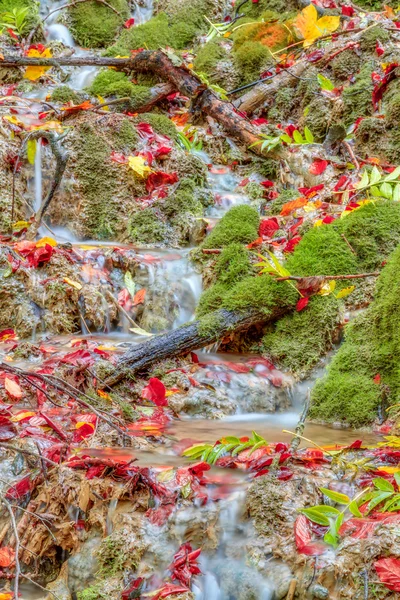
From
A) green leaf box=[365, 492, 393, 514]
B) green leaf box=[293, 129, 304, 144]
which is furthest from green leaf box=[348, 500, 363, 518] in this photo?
green leaf box=[293, 129, 304, 144]

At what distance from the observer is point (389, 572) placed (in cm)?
183

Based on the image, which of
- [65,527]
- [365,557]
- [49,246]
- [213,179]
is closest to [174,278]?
[49,246]

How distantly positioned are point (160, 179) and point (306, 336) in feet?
9.02

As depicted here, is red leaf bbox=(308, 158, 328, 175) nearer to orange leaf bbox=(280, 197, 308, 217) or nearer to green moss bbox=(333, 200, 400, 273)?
orange leaf bbox=(280, 197, 308, 217)

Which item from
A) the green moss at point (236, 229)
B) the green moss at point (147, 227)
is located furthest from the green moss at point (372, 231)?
the green moss at point (147, 227)

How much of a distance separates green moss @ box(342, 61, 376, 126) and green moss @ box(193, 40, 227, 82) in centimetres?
209

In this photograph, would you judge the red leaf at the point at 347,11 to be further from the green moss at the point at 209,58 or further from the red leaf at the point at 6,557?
the red leaf at the point at 6,557

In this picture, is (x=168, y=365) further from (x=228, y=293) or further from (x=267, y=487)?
(x=267, y=487)

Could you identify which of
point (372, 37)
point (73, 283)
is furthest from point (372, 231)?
point (372, 37)

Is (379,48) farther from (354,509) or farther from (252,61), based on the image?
(354,509)

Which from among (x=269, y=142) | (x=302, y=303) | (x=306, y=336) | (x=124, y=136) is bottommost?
(x=306, y=336)

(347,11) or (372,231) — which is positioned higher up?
(347,11)

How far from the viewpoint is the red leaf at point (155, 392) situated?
11.4ft

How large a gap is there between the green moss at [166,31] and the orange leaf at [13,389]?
646cm
